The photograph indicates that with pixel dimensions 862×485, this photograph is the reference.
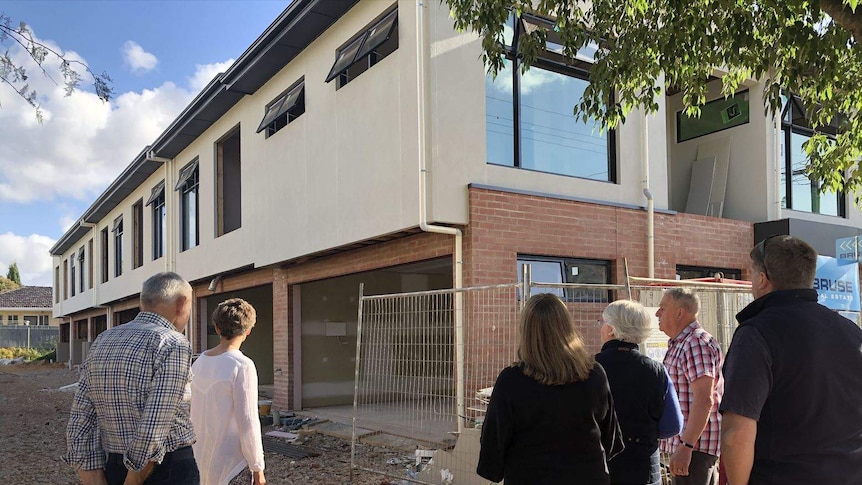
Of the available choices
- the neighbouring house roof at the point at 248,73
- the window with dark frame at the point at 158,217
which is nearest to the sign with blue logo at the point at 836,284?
the neighbouring house roof at the point at 248,73

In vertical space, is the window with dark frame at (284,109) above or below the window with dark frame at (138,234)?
above

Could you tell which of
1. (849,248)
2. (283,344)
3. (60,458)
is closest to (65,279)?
(283,344)

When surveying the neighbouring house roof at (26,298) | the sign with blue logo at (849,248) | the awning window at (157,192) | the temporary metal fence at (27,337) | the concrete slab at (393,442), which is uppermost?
the awning window at (157,192)

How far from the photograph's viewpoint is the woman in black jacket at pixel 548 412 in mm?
2998

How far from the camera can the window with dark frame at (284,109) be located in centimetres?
1189

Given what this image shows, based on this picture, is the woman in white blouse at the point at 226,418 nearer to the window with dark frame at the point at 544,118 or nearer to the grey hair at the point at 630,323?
the grey hair at the point at 630,323

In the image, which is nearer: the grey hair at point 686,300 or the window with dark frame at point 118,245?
the grey hair at point 686,300

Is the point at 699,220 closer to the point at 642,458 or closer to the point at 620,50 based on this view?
the point at 620,50

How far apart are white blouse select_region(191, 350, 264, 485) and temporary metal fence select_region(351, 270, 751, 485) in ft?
8.46

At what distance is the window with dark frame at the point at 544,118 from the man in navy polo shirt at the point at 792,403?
250 inches

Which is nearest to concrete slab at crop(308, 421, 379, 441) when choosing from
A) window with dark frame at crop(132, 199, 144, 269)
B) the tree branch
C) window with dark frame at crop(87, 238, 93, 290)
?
the tree branch

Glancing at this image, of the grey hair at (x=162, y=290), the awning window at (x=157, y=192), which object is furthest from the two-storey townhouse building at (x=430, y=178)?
the grey hair at (x=162, y=290)

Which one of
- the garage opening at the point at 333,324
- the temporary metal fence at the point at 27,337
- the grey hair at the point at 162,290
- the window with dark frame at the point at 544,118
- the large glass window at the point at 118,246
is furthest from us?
the temporary metal fence at the point at 27,337

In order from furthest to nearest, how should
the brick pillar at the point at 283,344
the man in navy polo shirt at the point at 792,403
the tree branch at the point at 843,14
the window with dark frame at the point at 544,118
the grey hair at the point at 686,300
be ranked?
the brick pillar at the point at 283,344 → the window with dark frame at the point at 544,118 → the tree branch at the point at 843,14 → the grey hair at the point at 686,300 → the man in navy polo shirt at the point at 792,403
